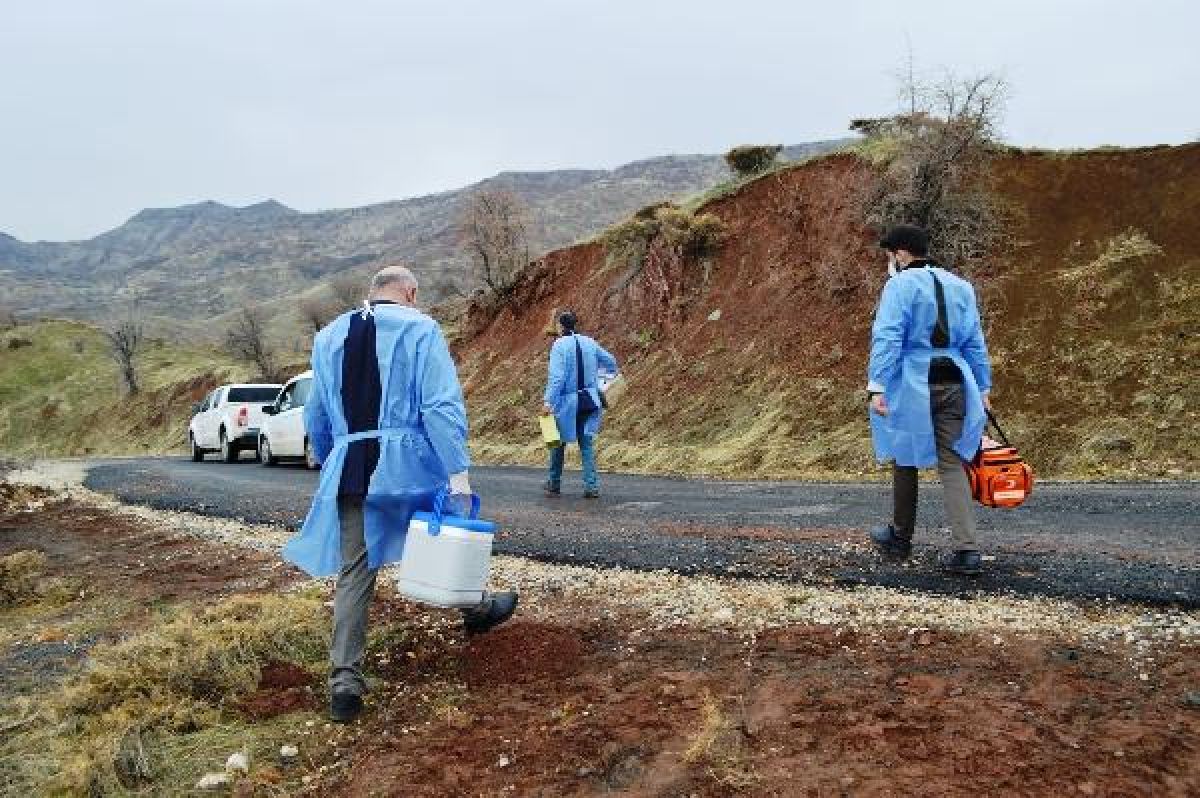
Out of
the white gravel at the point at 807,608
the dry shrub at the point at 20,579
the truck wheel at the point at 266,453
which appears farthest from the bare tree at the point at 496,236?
the white gravel at the point at 807,608

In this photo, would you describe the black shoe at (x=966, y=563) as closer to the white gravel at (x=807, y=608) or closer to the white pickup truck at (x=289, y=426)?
the white gravel at (x=807, y=608)

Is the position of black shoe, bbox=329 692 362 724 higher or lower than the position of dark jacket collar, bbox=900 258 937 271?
lower

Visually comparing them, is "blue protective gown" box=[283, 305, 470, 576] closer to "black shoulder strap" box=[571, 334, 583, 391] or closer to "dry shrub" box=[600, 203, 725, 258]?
"black shoulder strap" box=[571, 334, 583, 391]

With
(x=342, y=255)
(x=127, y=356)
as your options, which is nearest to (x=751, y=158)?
(x=127, y=356)

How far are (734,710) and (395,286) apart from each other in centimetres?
254

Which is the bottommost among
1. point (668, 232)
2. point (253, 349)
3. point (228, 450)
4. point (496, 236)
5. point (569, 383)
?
point (228, 450)

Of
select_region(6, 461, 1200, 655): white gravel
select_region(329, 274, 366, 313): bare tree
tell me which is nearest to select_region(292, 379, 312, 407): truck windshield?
select_region(6, 461, 1200, 655): white gravel

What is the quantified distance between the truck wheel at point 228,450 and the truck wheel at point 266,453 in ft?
7.23

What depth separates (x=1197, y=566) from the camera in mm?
5859

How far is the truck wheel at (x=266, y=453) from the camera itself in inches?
827

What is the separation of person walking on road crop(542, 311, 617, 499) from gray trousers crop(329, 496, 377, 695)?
7211 mm

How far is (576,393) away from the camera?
1201cm

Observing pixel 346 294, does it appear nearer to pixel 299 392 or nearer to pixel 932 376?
pixel 299 392

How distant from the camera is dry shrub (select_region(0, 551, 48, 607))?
828 cm
